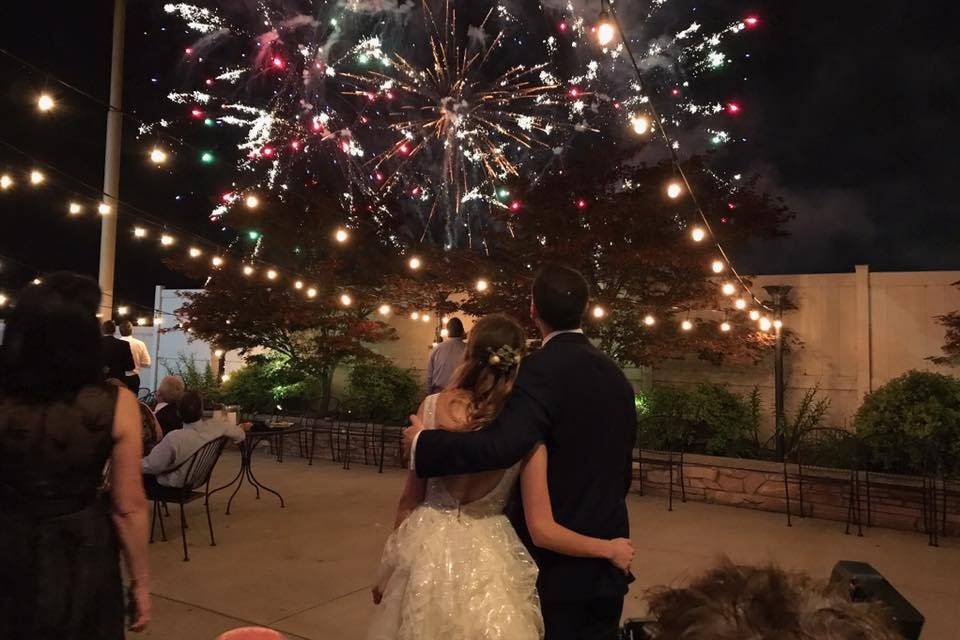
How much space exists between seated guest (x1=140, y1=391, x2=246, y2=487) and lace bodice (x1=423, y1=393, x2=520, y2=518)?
400 cm

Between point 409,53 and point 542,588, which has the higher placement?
point 409,53

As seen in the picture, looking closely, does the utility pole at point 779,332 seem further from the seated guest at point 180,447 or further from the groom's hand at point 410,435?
the groom's hand at point 410,435

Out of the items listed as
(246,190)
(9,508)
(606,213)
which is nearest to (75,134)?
(246,190)

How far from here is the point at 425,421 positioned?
2.28 m

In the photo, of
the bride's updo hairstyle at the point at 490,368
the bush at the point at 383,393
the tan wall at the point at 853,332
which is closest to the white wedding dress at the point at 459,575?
the bride's updo hairstyle at the point at 490,368

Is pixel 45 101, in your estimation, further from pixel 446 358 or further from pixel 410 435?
pixel 410 435

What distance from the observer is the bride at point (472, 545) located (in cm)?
205

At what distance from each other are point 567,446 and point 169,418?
19.1 ft

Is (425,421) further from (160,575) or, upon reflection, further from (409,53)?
(409,53)

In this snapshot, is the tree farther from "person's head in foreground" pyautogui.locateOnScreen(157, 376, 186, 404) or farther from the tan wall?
"person's head in foreground" pyautogui.locateOnScreen(157, 376, 186, 404)

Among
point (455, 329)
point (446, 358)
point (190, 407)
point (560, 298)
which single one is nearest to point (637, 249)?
point (455, 329)

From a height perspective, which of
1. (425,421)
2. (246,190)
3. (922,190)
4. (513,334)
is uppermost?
(922,190)

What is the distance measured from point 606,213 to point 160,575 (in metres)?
5.64

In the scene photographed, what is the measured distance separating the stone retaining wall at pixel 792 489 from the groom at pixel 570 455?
18.1 ft
